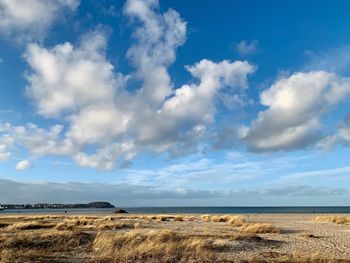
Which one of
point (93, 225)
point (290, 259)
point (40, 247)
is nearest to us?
point (290, 259)

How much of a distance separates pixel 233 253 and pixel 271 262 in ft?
10.1

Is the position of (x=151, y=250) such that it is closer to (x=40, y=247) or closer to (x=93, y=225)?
(x=40, y=247)

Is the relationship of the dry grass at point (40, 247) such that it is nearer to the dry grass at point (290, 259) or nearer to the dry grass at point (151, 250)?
the dry grass at point (151, 250)

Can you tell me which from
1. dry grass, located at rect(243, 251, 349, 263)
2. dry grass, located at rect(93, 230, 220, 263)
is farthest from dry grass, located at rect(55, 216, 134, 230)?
dry grass, located at rect(243, 251, 349, 263)

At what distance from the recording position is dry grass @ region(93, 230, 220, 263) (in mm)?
16734

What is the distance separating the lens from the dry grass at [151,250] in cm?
1673

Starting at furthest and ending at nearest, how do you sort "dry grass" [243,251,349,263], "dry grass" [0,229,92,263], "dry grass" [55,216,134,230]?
"dry grass" [55,216,134,230] → "dry grass" [0,229,92,263] → "dry grass" [243,251,349,263]

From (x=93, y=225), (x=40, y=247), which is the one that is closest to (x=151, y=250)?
(x=40, y=247)

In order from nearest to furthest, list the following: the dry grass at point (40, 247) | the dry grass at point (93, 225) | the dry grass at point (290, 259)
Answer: the dry grass at point (290, 259) < the dry grass at point (40, 247) < the dry grass at point (93, 225)

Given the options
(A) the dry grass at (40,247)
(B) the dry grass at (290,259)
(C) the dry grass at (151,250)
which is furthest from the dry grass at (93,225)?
(B) the dry grass at (290,259)

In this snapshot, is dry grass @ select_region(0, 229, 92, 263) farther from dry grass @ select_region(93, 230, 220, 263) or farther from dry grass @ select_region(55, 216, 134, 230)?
dry grass @ select_region(55, 216, 134, 230)

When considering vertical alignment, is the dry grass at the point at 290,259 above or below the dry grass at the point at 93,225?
below

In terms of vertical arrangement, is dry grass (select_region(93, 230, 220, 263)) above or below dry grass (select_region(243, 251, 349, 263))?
above

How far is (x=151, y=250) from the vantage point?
18.7m
